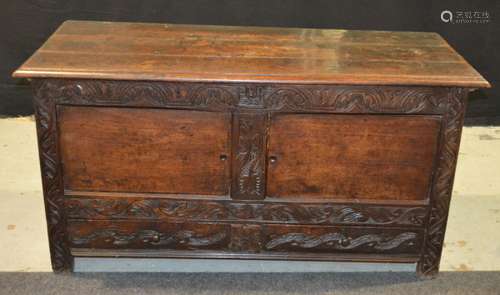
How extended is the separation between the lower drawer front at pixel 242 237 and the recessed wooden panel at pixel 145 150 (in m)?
0.14

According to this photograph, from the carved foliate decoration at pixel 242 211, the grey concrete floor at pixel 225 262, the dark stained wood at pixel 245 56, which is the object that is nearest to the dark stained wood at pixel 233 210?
the carved foliate decoration at pixel 242 211

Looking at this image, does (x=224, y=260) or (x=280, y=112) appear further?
(x=224, y=260)

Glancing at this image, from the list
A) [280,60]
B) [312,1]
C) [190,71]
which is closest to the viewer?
[190,71]

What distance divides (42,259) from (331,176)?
3.57ft

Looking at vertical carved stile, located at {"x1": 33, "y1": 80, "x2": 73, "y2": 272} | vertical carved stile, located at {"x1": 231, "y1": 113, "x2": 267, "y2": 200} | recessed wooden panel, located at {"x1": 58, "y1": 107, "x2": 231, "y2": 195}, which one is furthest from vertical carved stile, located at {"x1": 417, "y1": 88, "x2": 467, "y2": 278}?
vertical carved stile, located at {"x1": 33, "y1": 80, "x2": 73, "y2": 272}

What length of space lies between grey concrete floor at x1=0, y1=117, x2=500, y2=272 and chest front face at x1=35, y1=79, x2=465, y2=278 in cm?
11

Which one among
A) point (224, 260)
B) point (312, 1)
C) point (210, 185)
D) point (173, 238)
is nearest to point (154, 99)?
point (210, 185)

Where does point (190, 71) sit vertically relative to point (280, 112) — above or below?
above

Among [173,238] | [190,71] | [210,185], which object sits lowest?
[173,238]

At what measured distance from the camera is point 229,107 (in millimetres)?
2094

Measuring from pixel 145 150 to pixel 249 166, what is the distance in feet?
1.12

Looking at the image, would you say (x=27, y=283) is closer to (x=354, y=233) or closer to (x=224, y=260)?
(x=224, y=260)

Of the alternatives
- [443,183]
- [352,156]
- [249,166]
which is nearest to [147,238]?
[249,166]

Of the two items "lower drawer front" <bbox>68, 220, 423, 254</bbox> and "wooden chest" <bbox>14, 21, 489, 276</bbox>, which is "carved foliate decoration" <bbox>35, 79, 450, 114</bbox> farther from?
"lower drawer front" <bbox>68, 220, 423, 254</bbox>
